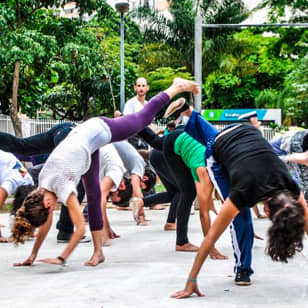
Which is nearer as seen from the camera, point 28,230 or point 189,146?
point 28,230

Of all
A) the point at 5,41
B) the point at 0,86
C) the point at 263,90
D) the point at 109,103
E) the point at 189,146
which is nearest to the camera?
the point at 189,146

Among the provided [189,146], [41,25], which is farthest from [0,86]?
[189,146]

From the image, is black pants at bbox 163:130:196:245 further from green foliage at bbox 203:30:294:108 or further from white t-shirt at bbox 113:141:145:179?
green foliage at bbox 203:30:294:108

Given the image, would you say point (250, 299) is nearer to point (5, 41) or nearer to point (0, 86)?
point (5, 41)

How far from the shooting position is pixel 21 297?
4.68 meters

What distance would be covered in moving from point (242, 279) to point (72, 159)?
1.80 metres

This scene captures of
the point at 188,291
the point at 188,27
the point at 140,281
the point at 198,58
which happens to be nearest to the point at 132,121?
the point at 140,281

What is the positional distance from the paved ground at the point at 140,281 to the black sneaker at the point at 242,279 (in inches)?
2.1

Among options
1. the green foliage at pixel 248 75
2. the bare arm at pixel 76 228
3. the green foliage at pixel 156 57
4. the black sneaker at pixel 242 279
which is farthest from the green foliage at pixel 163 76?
the black sneaker at pixel 242 279

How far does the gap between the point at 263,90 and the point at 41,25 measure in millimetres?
27441

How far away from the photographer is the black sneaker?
5.04 m

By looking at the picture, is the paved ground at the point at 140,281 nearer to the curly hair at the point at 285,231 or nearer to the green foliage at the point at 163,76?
the curly hair at the point at 285,231

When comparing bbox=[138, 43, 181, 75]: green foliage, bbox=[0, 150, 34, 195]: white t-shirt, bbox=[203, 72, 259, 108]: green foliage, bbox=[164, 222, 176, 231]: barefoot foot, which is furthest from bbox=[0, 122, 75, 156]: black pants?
bbox=[203, 72, 259, 108]: green foliage

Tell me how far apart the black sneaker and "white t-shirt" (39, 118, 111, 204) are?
1.61m
